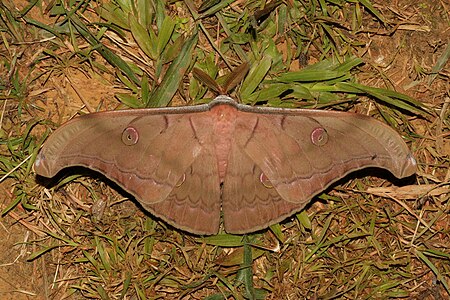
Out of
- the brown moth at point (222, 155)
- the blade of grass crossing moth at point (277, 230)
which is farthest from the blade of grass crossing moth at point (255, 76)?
the blade of grass crossing moth at point (277, 230)

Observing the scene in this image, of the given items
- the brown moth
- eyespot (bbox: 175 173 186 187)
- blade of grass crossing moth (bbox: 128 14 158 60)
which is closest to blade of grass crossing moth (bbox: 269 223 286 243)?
the brown moth

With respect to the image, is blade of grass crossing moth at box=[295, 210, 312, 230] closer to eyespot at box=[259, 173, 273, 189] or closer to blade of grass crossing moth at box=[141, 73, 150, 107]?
eyespot at box=[259, 173, 273, 189]

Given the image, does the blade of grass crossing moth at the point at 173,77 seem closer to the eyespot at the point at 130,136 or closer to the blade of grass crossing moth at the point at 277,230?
the eyespot at the point at 130,136

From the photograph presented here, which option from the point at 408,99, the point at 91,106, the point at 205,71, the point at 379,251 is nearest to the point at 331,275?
the point at 379,251

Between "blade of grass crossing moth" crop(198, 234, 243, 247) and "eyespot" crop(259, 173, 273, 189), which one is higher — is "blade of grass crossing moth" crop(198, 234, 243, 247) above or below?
below

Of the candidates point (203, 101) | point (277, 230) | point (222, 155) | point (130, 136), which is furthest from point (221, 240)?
point (130, 136)

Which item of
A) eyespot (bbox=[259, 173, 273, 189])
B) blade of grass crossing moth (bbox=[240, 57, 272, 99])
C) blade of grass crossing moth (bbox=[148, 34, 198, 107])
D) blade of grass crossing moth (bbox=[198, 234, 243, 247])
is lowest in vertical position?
blade of grass crossing moth (bbox=[198, 234, 243, 247])

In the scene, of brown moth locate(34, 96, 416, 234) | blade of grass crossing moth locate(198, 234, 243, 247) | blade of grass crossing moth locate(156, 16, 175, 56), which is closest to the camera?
brown moth locate(34, 96, 416, 234)

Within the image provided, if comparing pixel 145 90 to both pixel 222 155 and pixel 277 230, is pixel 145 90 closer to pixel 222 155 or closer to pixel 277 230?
pixel 222 155
